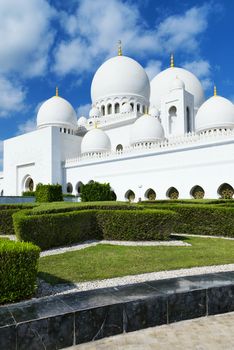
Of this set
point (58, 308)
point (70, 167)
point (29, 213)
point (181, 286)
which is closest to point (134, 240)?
point (29, 213)

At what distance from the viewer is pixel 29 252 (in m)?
4.13

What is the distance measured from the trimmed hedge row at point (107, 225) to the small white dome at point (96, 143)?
23389mm

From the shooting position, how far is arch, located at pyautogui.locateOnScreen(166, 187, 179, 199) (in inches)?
981

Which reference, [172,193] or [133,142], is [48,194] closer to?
[172,193]

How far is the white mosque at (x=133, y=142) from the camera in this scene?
23.8 m

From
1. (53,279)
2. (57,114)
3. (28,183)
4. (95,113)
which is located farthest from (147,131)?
(53,279)

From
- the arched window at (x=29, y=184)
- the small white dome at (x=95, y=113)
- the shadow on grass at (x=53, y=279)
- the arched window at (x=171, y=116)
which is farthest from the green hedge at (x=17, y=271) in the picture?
the small white dome at (x=95, y=113)

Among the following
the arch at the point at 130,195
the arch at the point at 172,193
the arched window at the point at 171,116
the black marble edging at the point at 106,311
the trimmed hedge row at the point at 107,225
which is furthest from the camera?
the arched window at the point at 171,116

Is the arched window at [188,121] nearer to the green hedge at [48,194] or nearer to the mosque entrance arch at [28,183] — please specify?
the green hedge at [48,194]

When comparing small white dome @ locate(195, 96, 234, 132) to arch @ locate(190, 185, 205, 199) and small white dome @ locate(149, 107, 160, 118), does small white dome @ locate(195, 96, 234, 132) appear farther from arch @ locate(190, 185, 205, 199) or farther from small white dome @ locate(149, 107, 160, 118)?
small white dome @ locate(149, 107, 160, 118)

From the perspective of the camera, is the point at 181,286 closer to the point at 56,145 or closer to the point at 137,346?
the point at 137,346

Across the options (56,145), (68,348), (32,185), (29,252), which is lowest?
(68,348)

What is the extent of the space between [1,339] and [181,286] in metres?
2.08

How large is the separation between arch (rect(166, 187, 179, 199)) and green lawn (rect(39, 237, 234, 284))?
54.4 ft
